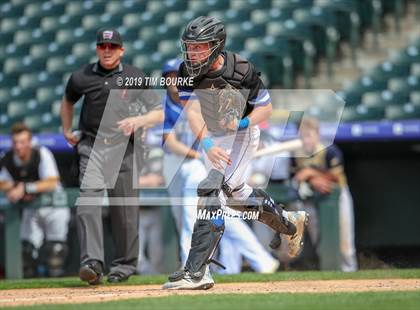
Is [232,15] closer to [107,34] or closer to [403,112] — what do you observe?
[403,112]

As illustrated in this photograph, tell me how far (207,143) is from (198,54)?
22.9 inches

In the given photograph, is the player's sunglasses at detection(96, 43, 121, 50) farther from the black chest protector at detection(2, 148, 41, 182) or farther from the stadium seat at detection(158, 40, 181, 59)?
the stadium seat at detection(158, 40, 181, 59)

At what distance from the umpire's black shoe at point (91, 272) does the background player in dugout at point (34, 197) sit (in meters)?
2.88

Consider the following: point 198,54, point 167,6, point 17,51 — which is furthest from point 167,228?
point 17,51

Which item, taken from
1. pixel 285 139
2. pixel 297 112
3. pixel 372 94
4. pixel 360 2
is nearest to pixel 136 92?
pixel 285 139

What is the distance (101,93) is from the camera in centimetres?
738

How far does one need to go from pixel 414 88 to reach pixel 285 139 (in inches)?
81.9

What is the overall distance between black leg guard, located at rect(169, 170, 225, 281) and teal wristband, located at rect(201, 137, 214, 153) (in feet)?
0.54

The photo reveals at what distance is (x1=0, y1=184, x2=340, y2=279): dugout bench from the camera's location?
930 centimetres

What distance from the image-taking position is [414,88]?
11.0 meters

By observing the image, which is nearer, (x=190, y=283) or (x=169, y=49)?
(x=190, y=283)

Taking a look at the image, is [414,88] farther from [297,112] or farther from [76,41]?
[76,41]

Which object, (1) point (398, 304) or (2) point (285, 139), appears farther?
(2) point (285, 139)

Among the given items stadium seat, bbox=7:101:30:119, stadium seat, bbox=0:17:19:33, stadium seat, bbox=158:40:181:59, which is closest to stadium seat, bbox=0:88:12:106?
stadium seat, bbox=7:101:30:119
